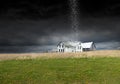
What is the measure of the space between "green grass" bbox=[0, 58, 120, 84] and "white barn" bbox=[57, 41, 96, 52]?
48.1 metres

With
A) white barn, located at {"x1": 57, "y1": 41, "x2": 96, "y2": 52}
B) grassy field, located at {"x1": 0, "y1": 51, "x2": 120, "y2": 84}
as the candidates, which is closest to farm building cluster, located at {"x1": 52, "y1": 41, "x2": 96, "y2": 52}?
white barn, located at {"x1": 57, "y1": 41, "x2": 96, "y2": 52}

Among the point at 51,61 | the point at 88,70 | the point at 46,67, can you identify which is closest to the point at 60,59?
the point at 51,61

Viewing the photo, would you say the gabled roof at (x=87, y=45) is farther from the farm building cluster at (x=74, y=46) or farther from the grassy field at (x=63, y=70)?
the grassy field at (x=63, y=70)

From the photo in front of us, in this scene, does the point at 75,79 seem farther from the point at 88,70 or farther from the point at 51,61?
the point at 51,61

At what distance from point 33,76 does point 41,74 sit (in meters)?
1.11

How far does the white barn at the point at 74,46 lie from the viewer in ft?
301

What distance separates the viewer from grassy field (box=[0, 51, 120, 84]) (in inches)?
1186

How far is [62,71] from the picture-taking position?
1358 inches

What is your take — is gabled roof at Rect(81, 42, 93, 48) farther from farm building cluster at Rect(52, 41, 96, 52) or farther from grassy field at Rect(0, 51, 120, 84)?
grassy field at Rect(0, 51, 120, 84)

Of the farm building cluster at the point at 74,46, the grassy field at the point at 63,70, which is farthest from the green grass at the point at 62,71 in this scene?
the farm building cluster at the point at 74,46

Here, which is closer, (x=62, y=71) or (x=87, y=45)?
(x=62, y=71)

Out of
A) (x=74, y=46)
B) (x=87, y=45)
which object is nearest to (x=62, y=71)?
(x=74, y=46)

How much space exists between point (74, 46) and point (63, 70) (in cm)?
5644

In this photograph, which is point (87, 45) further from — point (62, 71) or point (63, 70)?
point (62, 71)
